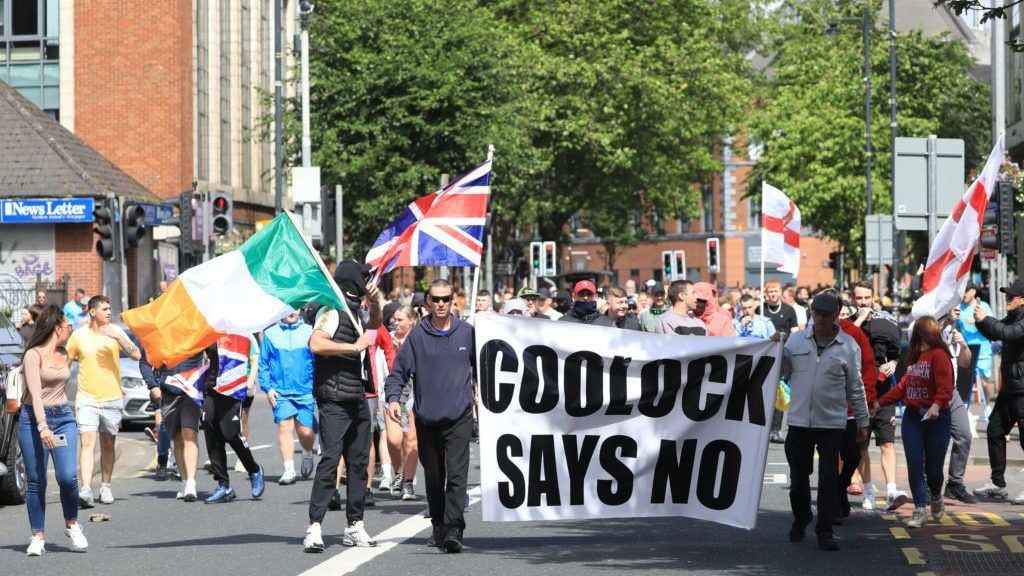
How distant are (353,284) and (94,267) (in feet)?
95.0

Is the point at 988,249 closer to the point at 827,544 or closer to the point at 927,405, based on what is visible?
the point at 927,405

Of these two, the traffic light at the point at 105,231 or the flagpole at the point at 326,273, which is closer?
the flagpole at the point at 326,273

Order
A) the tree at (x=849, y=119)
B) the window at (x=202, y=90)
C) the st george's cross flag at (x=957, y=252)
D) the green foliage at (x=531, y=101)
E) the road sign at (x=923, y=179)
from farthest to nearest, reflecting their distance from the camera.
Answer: the tree at (x=849, y=119) → the window at (x=202, y=90) → the green foliage at (x=531, y=101) → the road sign at (x=923, y=179) → the st george's cross flag at (x=957, y=252)

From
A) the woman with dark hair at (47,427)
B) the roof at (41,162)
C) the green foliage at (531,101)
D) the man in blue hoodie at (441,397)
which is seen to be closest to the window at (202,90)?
the green foliage at (531,101)

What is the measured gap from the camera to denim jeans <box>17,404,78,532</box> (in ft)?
38.8

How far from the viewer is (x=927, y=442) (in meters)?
13.1

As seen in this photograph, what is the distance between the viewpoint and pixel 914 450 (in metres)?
13.1

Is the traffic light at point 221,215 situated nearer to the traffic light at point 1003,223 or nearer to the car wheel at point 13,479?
the traffic light at point 1003,223

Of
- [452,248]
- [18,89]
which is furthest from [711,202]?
[452,248]

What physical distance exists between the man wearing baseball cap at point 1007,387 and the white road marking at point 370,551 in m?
4.88

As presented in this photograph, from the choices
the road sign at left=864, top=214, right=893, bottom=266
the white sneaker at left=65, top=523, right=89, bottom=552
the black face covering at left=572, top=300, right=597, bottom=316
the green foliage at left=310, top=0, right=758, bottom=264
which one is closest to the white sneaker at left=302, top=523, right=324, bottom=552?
the white sneaker at left=65, top=523, right=89, bottom=552

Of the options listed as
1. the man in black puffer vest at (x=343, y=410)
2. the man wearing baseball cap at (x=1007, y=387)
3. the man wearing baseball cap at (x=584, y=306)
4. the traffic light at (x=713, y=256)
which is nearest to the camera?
the man in black puffer vest at (x=343, y=410)

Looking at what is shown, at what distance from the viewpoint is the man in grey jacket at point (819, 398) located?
11.8m

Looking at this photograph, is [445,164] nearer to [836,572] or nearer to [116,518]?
[116,518]
